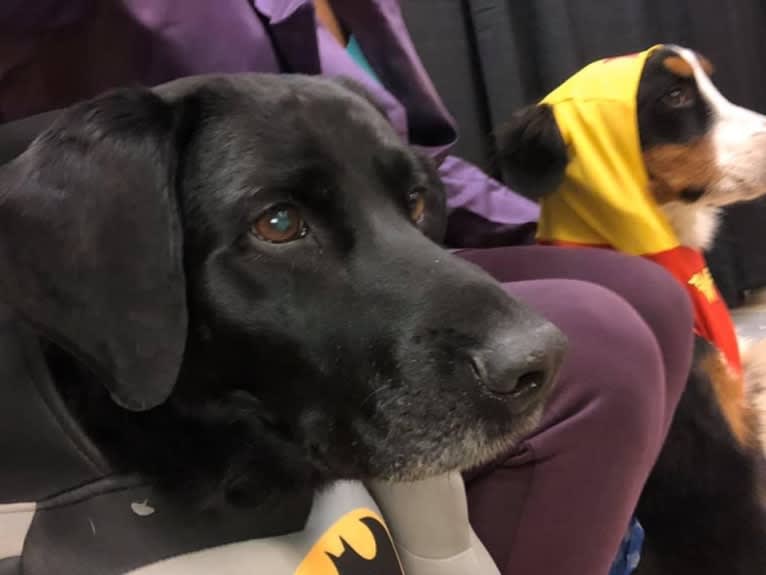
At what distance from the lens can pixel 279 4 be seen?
1119 millimetres

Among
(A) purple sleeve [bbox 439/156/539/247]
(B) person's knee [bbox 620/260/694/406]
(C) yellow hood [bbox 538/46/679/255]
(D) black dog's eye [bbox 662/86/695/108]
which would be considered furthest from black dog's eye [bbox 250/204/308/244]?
(D) black dog's eye [bbox 662/86/695/108]

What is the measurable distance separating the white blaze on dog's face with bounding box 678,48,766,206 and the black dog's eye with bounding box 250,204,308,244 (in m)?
1.04

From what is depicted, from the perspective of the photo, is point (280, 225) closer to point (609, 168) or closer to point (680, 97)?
point (609, 168)

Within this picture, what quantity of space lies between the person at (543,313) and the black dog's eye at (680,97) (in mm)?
469

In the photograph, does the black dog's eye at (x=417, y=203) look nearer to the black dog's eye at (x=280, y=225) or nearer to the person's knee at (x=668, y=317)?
the black dog's eye at (x=280, y=225)

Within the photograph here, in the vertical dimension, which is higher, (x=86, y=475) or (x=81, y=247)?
(x=81, y=247)

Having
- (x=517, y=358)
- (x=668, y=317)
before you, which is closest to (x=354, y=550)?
(x=517, y=358)

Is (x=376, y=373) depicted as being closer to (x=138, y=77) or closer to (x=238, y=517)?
(x=238, y=517)

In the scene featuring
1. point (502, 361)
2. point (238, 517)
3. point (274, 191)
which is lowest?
point (238, 517)

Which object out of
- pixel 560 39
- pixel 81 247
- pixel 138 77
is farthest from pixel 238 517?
pixel 560 39

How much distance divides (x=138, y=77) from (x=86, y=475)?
0.53m

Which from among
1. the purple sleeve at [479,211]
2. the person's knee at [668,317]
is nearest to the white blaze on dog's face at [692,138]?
the purple sleeve at [479,211]

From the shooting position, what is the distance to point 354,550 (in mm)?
783

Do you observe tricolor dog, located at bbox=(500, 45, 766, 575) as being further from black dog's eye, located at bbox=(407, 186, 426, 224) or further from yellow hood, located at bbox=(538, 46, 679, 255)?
black dog's eye, located at bbox=(407, 186, 426, 224)
